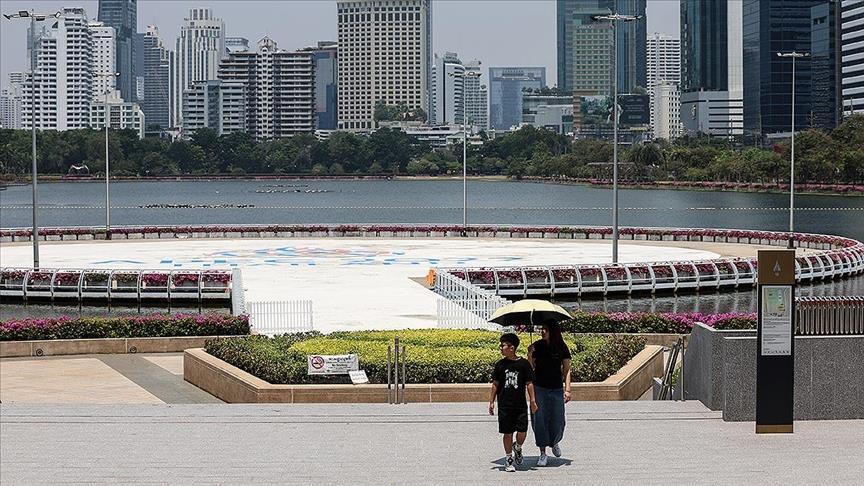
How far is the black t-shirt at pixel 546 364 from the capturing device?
61.3 ft

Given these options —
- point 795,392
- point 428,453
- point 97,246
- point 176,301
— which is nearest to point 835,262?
point 176,301

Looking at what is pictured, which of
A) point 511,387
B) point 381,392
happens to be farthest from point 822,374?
point 381,392

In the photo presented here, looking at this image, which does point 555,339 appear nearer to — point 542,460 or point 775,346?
point 542,460

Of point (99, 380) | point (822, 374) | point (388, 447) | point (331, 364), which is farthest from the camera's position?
point (99, 380)

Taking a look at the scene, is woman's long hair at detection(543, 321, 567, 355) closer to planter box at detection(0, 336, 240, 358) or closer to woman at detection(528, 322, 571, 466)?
woman at detection(528, 322, 571, 466)

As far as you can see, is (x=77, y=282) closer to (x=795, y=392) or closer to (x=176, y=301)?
(x=176, y=301)

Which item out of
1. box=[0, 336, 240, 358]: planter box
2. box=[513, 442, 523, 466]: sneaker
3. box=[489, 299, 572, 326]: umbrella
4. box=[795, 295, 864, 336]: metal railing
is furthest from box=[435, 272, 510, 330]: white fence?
box=[513, 442, 523, 466]: sneaker

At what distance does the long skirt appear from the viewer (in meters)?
18.5

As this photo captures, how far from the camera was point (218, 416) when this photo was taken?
22125 mm

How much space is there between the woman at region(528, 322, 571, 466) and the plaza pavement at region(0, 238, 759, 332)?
1871 cm

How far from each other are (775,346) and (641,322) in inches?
622

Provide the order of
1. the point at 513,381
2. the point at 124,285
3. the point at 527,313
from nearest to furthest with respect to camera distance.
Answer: the point at 513,381
the point at 527,313
the point at 124,285

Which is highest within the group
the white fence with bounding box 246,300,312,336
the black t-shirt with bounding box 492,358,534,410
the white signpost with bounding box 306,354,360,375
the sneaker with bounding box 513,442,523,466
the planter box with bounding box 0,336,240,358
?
the black t-shirt with bounding box 492,358,534,410

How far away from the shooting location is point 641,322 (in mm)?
36219
